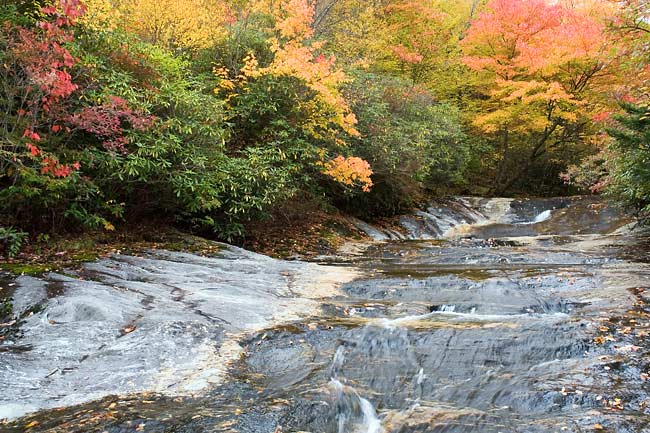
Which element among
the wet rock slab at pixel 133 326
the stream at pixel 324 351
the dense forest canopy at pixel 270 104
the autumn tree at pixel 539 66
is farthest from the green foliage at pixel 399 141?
the wet rock slab at pixel 133 326

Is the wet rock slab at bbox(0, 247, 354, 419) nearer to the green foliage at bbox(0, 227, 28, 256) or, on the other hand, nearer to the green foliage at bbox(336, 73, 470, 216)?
the green foliage at bbox(0, 227, 28, 256)

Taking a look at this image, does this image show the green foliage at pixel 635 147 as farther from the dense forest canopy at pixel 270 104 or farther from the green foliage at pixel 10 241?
the green foliage at pixel 10 241

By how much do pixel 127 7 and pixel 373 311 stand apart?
10253 millimetres

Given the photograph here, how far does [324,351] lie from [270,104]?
811 centimetres

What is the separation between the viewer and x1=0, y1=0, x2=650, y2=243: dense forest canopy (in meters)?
7.51

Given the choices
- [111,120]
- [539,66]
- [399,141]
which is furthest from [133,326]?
[539,66]

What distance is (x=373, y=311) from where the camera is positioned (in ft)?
19.6

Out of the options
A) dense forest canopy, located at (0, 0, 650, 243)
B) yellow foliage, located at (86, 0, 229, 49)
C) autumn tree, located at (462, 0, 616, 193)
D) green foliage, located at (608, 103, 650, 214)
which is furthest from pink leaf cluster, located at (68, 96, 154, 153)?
autumn tree, located at (462, 0, 616, 193)

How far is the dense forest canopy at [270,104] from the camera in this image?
24.6 ft

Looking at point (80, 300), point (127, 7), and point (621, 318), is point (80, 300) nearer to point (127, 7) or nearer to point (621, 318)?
point (621, 318)

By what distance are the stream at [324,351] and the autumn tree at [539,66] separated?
1321 cm

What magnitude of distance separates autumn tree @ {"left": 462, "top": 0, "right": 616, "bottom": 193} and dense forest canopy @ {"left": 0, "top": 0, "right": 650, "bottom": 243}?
3.3 inches

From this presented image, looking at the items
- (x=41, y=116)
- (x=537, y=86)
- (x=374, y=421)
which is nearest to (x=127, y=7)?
(x=41, y=116)

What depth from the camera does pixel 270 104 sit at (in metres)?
11.7
